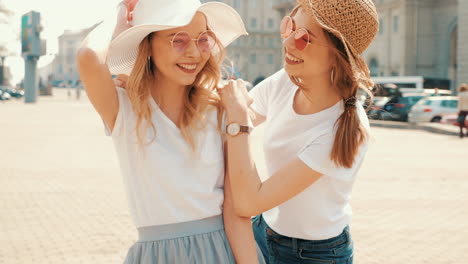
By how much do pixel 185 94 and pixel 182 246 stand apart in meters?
0.56

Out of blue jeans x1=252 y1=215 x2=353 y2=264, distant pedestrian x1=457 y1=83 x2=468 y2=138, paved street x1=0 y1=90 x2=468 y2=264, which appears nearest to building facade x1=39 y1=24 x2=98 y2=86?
distant pedestrian x1=457 y1=83 x2=468 y2=138

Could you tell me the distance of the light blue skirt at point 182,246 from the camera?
7.59 feet

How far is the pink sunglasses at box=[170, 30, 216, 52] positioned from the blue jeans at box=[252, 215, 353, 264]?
0.87 metres

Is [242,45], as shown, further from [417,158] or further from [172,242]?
[172,242]

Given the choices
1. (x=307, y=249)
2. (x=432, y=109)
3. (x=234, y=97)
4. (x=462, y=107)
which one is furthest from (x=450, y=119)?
(x=234, y=97)

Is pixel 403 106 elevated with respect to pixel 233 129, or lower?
lower

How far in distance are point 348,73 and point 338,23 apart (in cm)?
21

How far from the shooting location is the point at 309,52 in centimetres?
247

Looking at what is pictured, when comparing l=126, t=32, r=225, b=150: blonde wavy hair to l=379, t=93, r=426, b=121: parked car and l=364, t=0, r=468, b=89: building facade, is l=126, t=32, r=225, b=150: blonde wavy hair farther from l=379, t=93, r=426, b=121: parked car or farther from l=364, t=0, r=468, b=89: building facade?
l=364, t=0, r=468, b=89: building facade

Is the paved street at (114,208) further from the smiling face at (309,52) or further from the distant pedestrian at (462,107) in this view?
the distant pedestrian at (462,107)

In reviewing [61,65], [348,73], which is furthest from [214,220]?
[61,65]

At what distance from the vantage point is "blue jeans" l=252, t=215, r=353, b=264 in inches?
105

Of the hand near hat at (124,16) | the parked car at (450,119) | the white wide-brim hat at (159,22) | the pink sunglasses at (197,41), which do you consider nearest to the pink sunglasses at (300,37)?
the white wide-brim hat at (159,22)

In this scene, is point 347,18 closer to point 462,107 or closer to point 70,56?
point 462,107
